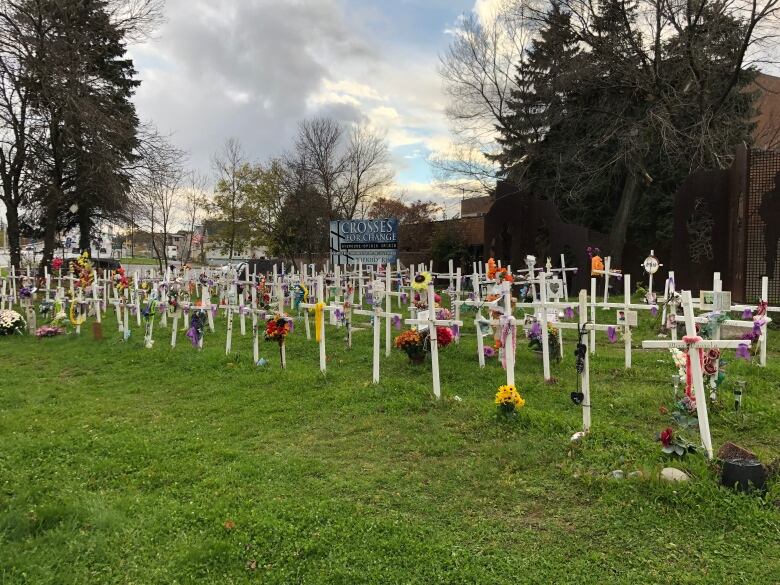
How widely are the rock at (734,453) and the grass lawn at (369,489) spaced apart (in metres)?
0.16

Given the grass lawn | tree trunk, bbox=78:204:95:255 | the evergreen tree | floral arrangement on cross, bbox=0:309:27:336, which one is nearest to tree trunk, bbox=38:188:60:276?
the evergreen tree

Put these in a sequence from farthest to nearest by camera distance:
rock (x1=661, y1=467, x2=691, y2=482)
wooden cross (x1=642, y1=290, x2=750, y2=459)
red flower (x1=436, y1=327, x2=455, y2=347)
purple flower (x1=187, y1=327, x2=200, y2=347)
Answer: purple flower (x1=187, y1=327, x2=200, y2=347)
red flower (x1=436, y1=327, x2=455, y2=347)
wooden cross (x1=642, y1=290, x2=750, y2=459)
rock (x1=661, y1=467, x2=691, y2=482)

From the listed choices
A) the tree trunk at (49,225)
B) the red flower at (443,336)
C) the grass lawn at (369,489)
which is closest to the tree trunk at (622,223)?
the grass lawn at (369,489)

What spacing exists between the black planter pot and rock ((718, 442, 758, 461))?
0.20 metres

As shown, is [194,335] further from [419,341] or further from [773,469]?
[773,469]

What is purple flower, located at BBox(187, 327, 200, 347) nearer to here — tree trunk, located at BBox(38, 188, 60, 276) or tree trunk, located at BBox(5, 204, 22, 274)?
tree trunk, located at BBox(38, 188, 60, 276)

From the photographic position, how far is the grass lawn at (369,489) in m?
3.19

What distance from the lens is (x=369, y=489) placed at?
13.6 ft

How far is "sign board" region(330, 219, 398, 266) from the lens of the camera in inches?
702

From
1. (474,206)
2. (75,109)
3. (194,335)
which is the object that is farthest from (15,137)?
(474,206)

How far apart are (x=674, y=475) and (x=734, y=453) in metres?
0.55

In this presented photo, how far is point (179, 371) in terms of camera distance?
8500mm

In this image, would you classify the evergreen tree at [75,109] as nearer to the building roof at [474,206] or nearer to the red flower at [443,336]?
the red flower at [443,336]

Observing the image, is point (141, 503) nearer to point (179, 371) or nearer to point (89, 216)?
point (179, 371)
